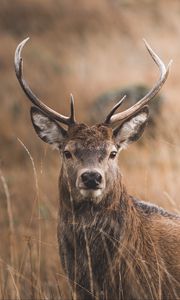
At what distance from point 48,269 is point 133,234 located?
2.75 metres

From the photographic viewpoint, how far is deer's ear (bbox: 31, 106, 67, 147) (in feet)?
20.2

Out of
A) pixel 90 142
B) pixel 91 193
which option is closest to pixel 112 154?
pixel 90 142

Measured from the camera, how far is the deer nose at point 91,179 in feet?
18.0

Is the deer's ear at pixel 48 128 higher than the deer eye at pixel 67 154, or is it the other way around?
the deer's ear at pixel 48 128

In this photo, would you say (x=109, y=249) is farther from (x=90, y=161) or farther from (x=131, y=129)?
(x=131, y=129)

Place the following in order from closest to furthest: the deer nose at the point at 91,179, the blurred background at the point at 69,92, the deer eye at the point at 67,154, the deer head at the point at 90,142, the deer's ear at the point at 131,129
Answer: the deer nose at the point at 91,179, the deer head at the point at 90,142, the deer eye at the point at 67,154, the deer's ear at the point at 131,129, the blurred background at the point at 69,92

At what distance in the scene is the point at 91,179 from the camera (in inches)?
217

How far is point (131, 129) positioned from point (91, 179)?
809mm

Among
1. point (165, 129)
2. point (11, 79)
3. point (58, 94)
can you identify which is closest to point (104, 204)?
point (165, 129)

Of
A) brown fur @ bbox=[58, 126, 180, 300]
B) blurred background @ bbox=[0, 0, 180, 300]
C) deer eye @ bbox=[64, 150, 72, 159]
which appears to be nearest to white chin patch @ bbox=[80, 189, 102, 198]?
brown fur @ bbox=[58, 126, 180, 300]

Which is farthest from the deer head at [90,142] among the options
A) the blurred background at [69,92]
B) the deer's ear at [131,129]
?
the blurred background at [69,92]

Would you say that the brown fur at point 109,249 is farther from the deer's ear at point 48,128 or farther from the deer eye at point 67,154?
the deer's ear at point 48,128

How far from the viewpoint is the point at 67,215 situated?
231 inches

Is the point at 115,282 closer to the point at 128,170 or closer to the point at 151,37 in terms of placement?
the point at 128,170
